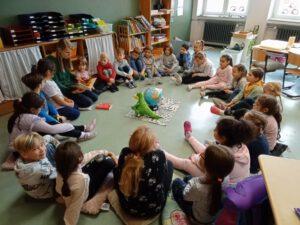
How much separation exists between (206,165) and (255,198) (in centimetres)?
32

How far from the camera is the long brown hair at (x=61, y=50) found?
3.07 m

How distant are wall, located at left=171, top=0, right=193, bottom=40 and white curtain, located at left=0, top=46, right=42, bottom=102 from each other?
12.8ft

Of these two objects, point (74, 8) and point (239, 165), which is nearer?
point (239, 165)

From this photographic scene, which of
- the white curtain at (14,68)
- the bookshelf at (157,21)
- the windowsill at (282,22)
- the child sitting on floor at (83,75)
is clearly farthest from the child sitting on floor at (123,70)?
the windowsill at (282,22)

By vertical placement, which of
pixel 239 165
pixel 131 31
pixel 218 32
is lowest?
pixel 239 165

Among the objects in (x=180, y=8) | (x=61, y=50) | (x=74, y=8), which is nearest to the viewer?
(x=61, y=50)

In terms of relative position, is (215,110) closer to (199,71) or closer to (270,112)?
(270,112)

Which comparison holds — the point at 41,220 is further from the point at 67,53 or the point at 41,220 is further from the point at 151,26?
the point at 151,26

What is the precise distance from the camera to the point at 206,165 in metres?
1.28

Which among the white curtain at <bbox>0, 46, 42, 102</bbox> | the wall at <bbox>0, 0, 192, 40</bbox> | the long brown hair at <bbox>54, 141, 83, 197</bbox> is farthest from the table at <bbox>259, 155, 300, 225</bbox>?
the wall at <bbox>0, 0, 192, 40</bbox>

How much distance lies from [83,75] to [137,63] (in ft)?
3.54

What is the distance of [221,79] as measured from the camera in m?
3.57

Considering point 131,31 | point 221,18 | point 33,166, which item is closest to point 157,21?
point 131,31

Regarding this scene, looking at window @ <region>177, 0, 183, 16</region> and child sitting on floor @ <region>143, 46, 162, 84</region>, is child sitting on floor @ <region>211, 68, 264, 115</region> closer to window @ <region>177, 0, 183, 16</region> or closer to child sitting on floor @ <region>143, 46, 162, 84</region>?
child sitting on floor @ <region>143, 46, 162, 84</region>
